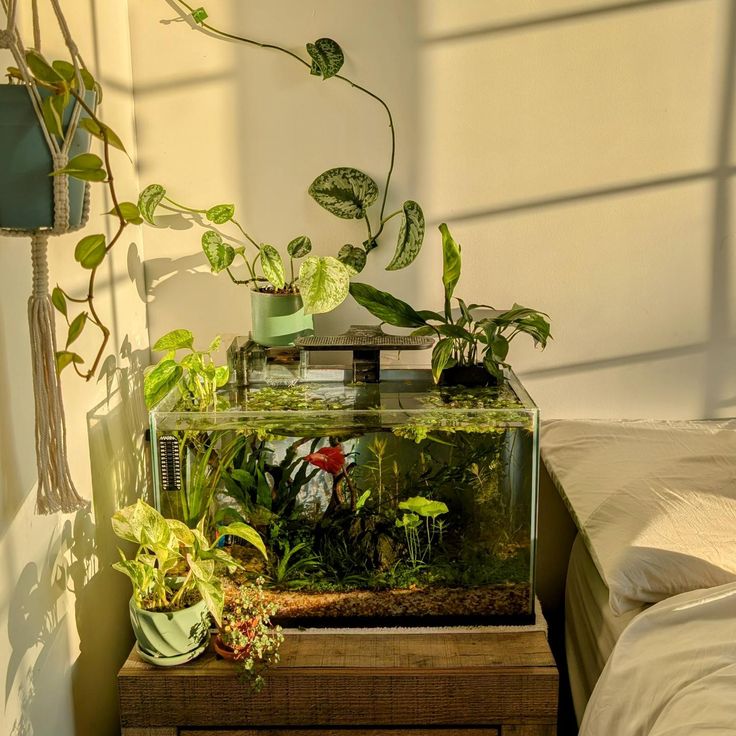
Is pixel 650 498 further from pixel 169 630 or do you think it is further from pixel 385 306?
pixel 169 630

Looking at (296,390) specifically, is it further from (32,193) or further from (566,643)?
(566,643)

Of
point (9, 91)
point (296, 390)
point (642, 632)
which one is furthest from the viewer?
point (296, 390)

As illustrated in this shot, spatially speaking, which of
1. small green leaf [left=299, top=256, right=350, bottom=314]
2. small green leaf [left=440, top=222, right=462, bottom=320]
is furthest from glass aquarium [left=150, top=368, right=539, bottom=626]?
small green leaf [left=440, top=222, right=462, bottom=320]

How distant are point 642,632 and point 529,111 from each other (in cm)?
125

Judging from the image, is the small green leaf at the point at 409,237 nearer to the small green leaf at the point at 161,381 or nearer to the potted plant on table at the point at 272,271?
the potted plant on table at the point at 272,271

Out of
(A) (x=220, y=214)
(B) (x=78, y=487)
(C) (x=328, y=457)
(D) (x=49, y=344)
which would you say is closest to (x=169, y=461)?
(B) (x=78, y=487)

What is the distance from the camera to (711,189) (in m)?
2.31

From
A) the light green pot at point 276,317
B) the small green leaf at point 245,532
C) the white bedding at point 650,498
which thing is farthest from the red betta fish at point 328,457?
the white bedding at point 650,498

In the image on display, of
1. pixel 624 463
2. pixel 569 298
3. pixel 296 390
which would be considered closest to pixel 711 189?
pixel 569 298

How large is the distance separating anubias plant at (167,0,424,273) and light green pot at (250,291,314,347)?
0.66ft

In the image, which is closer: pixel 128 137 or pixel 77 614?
pixel 77 614

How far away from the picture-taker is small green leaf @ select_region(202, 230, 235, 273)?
217 cm

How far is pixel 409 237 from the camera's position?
223cm

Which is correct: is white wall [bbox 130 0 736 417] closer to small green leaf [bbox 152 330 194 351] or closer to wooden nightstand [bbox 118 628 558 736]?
small green leaf [bbox 152 330 194 351]
